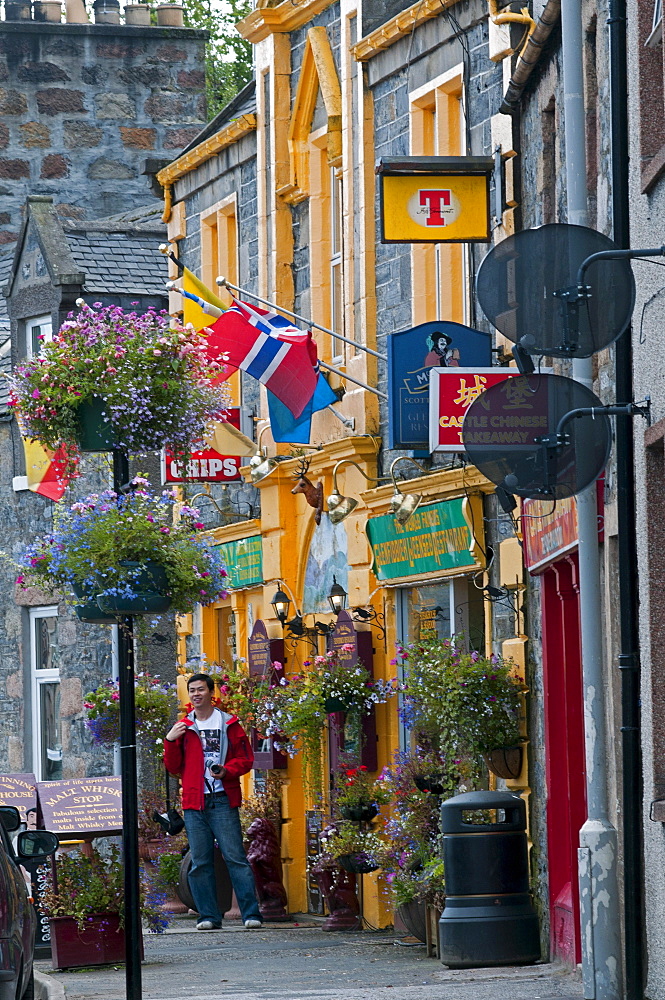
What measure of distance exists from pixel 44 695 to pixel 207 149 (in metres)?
6.85

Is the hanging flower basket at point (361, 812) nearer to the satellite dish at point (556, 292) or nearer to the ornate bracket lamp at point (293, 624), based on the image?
the ornate bracket lamp at point (293, 624)

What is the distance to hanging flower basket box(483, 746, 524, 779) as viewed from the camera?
13.1 metres

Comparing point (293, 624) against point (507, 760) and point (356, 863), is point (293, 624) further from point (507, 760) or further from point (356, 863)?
point (507, 760)

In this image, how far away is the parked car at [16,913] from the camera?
789cm

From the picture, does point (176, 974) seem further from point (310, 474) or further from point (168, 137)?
point (168, 137)

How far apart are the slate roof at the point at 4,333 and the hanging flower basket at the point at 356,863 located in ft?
32.0

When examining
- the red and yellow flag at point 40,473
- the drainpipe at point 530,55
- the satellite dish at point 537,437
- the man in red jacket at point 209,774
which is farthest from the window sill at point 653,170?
the red and yellow flag at point 40,473

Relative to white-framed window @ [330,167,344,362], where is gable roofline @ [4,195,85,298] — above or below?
above

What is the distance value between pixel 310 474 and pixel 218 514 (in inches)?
121

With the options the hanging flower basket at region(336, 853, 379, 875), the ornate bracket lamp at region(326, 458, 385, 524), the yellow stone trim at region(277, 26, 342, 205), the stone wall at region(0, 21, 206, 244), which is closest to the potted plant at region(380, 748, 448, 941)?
the hanging flower basket at region(336, 853, 379, 875)

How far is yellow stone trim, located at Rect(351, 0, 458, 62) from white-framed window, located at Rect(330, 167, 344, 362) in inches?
52.7

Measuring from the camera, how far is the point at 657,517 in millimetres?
9734

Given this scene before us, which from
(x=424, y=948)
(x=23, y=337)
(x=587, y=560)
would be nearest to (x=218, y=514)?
(x=23, y=337)

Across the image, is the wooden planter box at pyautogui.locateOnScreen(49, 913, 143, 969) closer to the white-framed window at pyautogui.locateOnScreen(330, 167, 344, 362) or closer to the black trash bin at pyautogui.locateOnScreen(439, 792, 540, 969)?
the black trash bin at pyautogui.locateOnScreen(439, 792, 540, 969)
